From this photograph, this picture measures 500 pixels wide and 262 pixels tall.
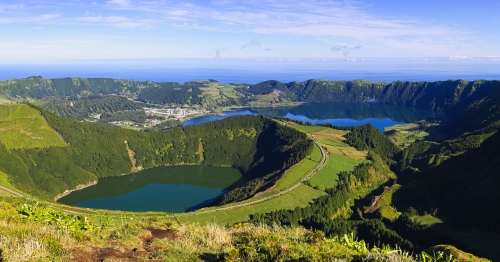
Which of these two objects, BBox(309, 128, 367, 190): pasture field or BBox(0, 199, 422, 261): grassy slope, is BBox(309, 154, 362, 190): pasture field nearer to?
BBox(309, 128, 367, 190): pasture field

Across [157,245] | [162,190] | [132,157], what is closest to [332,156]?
[162,190]

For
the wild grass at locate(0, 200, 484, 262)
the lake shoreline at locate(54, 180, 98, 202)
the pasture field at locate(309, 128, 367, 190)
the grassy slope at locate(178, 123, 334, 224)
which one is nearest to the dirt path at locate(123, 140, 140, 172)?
the lake shoreline at locate(54, 180, 98, 202)

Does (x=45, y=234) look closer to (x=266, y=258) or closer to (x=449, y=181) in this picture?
(x=266, y=258)

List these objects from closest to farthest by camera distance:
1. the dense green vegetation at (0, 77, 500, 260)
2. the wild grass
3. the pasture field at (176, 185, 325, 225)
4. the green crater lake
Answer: the wild grass
the dense green vegetation at (0, 77, 500, 260)
the pasture field at (176, 185, 325, 225)
the green crater lake

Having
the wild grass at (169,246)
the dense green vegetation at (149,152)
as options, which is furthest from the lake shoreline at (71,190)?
the wild grass at (169,246)

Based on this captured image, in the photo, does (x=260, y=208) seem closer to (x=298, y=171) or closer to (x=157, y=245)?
(x=298, y=171)
